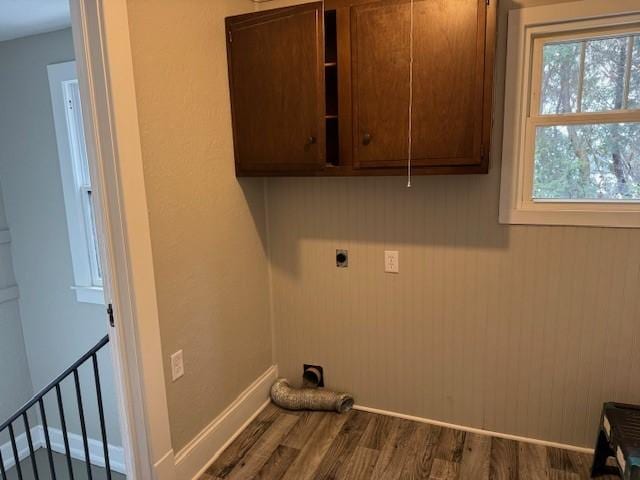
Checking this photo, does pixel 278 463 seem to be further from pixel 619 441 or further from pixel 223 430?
pixel 619 441

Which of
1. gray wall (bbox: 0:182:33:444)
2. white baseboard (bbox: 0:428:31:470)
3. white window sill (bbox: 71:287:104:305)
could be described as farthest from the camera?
white baseboard (bbox: 0:428:31:470)

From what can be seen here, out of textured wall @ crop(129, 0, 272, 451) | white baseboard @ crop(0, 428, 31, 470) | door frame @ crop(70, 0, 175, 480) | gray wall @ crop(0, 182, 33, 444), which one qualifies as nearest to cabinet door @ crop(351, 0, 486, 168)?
textured wall @ crop(129, 0, 272, 451)

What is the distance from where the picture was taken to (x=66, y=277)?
124 inches

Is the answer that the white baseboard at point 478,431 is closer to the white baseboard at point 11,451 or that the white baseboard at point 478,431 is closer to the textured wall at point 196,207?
the textured wall at point 196,207

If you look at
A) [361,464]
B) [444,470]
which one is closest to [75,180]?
[361,464]

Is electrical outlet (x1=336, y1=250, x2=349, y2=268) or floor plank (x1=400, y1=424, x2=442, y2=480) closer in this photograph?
floor plank (x1=400, y1=424, x2=442, y2=480)

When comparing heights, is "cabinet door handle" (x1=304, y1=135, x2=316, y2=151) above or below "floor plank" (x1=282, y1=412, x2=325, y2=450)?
above

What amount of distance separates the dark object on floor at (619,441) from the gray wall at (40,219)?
2.99 m

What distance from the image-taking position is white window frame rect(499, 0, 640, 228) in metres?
1.72

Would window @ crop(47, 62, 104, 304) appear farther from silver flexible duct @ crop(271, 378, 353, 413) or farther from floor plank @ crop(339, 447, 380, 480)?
floor plank @ crop(339, 447, 380, 480)

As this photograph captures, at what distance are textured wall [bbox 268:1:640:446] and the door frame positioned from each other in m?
0.95

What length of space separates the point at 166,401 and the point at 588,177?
2.07 meters

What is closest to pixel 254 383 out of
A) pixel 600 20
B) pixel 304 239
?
pixel 304 239

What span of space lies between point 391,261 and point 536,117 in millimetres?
937
